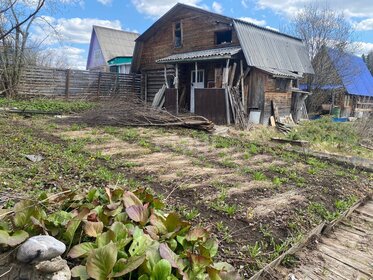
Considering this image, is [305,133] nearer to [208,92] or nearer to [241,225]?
[208,92]

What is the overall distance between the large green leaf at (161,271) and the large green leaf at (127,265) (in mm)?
88

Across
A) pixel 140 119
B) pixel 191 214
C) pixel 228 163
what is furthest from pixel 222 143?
pixel 191 214

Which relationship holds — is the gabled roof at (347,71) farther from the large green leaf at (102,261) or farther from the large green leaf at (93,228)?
the large green leaf at (102,261)

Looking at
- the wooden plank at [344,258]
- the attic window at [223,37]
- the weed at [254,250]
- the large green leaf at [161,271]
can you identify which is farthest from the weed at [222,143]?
the attic window at [223,37]

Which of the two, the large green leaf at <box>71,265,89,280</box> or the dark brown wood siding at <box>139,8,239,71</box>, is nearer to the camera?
the large green leaf at <box>71,265,89,280</box>

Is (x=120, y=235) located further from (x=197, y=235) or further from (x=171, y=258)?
(x=197, y=235)

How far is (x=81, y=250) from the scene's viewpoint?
166cm

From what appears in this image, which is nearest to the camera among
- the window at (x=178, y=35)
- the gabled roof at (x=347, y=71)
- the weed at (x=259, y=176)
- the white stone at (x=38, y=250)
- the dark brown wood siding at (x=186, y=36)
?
the white stone at (x=38, y=250)

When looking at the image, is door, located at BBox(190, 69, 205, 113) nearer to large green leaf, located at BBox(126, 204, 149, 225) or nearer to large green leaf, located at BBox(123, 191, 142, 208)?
large green leaf, located at BBox(123, 191, 142, 208)

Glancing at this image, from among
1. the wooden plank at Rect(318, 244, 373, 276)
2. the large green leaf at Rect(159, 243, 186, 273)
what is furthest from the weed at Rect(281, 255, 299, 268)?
the large green leaf at Rect(159, 243, 186, 273)

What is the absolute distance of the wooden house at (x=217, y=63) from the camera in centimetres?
1169

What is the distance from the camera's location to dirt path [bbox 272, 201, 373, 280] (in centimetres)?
248

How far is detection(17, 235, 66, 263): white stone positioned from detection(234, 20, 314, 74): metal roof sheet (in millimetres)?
10901

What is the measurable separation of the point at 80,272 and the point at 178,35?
50.8ft
